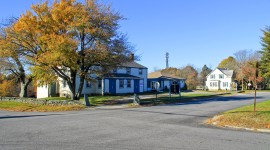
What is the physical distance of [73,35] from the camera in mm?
27328

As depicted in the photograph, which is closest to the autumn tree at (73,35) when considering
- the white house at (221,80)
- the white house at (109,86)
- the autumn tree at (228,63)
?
the white house at (109,86)

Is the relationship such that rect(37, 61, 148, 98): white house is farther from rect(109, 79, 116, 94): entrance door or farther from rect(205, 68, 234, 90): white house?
rect(205, 68, 234, 90): white house

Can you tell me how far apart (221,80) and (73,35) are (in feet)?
208

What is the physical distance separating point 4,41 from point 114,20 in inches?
482

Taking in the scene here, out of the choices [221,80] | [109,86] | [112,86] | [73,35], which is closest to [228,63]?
[221,80]

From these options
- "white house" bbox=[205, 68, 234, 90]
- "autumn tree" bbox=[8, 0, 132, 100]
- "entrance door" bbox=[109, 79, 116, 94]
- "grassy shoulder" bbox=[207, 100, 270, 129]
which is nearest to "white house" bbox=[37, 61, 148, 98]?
"entrance door" bbox=[109, 79, 116, 94]

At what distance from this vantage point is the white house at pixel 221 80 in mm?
79562

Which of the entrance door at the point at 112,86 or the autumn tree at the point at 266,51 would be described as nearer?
the autumn tree at the point at 266,51

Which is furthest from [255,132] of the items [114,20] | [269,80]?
[269,80]

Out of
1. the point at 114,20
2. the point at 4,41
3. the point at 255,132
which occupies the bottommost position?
the point at 255,132

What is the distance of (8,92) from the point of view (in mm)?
64375

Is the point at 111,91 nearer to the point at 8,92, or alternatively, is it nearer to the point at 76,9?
the point at 76,9

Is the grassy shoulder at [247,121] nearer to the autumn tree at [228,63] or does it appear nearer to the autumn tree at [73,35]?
the autumn tree at [73,35]

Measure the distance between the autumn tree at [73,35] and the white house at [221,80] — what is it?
189ft
